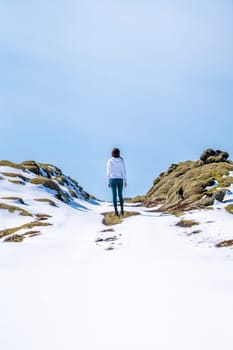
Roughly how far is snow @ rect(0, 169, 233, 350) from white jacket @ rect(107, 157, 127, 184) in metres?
12.0

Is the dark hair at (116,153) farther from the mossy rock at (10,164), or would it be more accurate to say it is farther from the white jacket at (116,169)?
the mossy rock at (10,164)

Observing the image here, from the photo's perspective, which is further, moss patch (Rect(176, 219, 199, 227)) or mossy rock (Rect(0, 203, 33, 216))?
mossy rock (Rect(0, 203, 33, 216))

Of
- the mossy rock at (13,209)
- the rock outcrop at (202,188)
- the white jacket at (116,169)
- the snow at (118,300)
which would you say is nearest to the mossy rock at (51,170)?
A: the rock outcrop at (202,188)

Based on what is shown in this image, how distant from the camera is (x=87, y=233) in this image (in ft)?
57.1

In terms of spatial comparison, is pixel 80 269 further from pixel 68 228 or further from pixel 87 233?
pixel 68 228

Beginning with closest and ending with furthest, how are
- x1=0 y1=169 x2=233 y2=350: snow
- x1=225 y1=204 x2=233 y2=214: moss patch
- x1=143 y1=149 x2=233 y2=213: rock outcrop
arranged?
x1=0 y1=169 x2=233 y2=350: snow, x1=225 y1=204 x2=233 y2=214: moss patch, x1=143 y1=149 x2=233 y2=213: rock outcrop

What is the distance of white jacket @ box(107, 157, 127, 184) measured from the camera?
76.0ft

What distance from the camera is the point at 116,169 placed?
918 inches

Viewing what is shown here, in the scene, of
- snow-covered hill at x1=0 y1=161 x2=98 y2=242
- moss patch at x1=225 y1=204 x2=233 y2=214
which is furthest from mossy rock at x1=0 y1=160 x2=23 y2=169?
moss patch at x1=225 y1=204 x2=233 y2=214

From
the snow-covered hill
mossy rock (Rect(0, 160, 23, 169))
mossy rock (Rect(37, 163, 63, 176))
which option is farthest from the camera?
mossy rock (Rect(37, 163, 63, 176))

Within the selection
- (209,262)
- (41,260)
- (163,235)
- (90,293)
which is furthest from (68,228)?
(90,293)

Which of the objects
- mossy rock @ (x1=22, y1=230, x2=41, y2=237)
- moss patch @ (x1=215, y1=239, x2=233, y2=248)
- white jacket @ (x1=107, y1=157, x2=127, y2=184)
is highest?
white jacket @ (x1=107, y1=157, x2=127, y2=184)

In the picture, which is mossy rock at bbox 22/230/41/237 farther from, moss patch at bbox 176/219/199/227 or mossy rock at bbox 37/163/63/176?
mossy rock at bbox 37/163/63/176

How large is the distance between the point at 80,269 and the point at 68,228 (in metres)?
11.5
